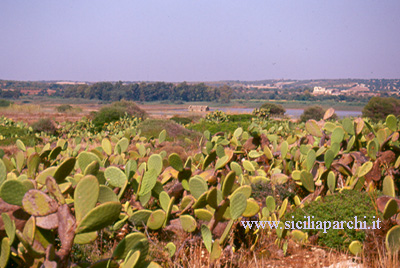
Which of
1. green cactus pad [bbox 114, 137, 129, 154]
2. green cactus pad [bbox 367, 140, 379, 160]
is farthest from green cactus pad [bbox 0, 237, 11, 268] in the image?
green cactus pad [bbox 367, 140, 379, 160]

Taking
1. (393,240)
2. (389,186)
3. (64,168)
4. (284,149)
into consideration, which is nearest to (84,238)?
(64,168)

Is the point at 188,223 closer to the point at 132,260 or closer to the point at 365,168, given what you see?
the point at 132,260

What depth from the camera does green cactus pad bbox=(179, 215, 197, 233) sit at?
8.66 feet

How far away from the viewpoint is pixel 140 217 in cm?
264

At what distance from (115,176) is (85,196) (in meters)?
1.10

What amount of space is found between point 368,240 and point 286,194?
1144mm

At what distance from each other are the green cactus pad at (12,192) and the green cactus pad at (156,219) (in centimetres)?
108

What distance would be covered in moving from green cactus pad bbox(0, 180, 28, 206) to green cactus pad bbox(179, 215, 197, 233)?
1.17 meters

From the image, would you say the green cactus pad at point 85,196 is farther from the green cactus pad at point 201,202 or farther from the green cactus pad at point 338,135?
the green cactus pad at point 338,135

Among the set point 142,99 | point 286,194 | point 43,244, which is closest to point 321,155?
point 286,194

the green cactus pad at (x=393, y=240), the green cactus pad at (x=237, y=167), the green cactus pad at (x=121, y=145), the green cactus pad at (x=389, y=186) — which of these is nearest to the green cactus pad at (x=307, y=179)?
the green cactus pad at (x=237, y=167)

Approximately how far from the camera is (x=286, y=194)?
13.8 feet

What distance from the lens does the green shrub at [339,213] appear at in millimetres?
3320

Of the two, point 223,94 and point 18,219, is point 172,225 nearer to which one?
point 18,219
